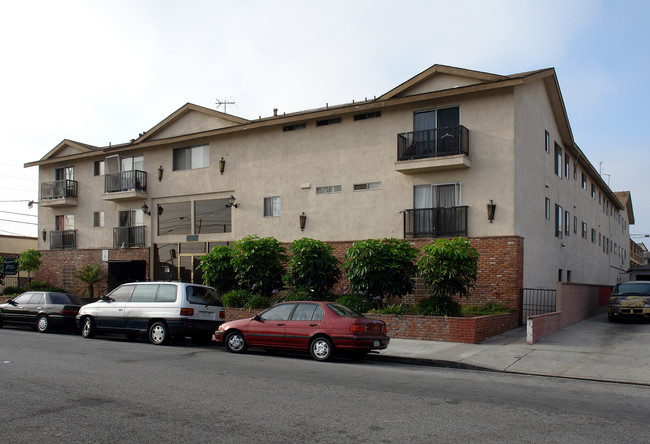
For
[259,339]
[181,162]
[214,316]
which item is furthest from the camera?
[181,162]

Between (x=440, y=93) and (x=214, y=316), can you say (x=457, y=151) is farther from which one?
(x=214, y=316)

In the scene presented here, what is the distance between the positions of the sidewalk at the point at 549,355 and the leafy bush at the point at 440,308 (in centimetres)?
118

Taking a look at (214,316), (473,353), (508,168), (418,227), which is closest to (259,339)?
(214,316)

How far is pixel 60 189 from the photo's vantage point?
30500 mm

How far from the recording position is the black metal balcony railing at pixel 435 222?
63.1ft

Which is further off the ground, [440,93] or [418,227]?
[440,93]

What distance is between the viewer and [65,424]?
6.29 meters

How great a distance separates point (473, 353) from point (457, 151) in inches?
318

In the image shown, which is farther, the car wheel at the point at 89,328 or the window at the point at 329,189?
the window at the point at 329,189

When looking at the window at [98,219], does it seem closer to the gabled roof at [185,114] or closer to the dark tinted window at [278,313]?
the gabled roof at [185,114]

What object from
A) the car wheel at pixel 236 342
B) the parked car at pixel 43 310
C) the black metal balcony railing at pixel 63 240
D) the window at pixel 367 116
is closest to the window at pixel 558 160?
the window at pixel 367 116

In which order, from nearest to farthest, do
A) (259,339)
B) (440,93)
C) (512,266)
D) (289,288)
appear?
1. (259,339)
2. (512,266)
3. (440,93)
4. (289,288)

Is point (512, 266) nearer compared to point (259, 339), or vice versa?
point (259, 339)

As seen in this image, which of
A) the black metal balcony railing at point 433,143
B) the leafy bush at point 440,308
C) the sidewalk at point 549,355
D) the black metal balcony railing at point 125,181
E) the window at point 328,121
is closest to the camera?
the sidewalk at point 549,355
